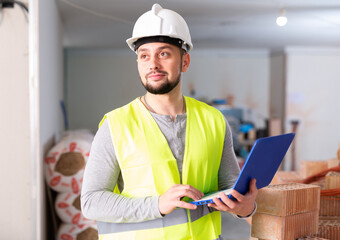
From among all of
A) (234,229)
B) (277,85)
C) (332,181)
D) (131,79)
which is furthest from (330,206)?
(131,79)

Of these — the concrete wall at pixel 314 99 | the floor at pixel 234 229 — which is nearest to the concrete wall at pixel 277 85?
the concrete wall at pixel 314 99

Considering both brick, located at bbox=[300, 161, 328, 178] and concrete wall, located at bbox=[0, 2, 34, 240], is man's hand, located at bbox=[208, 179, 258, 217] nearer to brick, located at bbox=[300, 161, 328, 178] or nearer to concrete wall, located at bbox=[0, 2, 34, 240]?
brick, located at bbox=[300, 161, 328, 178]

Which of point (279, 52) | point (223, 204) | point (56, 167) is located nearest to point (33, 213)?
point (56, 167)

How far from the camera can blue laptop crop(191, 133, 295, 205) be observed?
4.19 feet

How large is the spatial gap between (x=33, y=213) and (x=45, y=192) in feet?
1.68

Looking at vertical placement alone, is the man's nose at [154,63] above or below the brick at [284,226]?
above

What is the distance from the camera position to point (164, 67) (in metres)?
1.46

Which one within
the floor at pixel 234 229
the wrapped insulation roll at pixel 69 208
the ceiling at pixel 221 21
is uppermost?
the ceiling at pixel 221 21

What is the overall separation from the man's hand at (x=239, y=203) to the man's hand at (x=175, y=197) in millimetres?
65

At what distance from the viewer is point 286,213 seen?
1619 millimetres

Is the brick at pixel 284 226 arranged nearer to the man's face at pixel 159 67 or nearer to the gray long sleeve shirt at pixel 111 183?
the gray long sleeve shirt at pixel 111 183

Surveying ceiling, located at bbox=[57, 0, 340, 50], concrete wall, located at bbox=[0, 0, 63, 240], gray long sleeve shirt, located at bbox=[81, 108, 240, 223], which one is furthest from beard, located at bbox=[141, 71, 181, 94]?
ceiling, located at bbox=[57, 0, 340, 50]

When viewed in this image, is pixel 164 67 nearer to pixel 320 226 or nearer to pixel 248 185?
pixel 248 185

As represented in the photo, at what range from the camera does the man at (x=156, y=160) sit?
137cm
